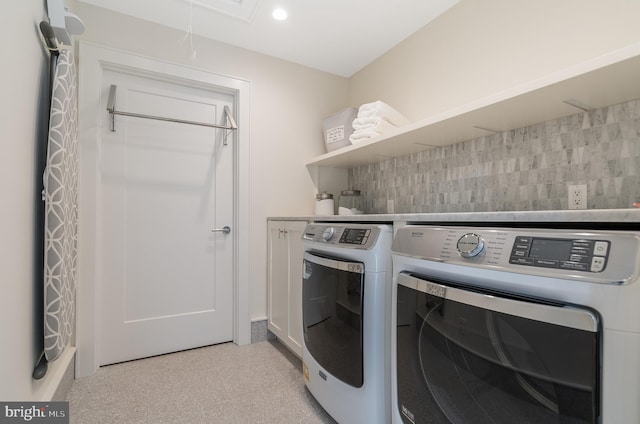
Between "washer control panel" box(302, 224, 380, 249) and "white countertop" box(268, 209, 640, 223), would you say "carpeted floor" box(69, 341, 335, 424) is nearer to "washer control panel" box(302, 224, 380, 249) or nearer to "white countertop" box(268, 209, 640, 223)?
"washer control panel" box(302, 224, 380, 249)

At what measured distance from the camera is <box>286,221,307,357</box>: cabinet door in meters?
1.82

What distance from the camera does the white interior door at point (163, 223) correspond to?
1928mm

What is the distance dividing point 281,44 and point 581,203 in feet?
7.04

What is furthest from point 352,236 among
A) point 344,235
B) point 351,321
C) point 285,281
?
point 285,281

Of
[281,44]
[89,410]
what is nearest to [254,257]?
[89,410]

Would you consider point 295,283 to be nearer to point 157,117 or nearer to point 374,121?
point 374,121

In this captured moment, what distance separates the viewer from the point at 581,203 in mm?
1287

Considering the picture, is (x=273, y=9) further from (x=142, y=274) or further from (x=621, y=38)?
(x=142, y=274)

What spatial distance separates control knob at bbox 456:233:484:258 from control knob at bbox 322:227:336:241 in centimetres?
66

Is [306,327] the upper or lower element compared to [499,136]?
lower

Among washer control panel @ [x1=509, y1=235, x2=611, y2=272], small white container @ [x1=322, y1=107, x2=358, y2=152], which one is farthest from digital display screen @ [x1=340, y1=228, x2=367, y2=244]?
small white container @ [x1=322, y1=107, x2=358, y2=152]

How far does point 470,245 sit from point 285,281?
4.70 feet

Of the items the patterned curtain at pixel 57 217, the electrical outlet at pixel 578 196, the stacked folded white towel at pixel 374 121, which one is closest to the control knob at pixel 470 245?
the electrical outlet at pixel 578 196

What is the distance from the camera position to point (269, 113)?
94.4 inches
